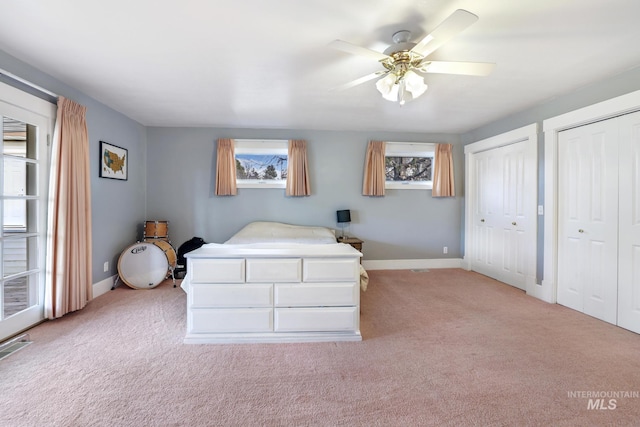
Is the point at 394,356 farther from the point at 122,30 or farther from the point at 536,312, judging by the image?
the point at 122,30

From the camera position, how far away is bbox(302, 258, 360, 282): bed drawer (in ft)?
7.43

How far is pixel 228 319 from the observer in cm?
226

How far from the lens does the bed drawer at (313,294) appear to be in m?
2.26

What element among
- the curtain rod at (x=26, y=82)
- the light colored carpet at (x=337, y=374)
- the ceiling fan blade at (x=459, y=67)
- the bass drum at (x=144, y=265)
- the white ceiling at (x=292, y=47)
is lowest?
the light colored carpet at (x=337, y=374)

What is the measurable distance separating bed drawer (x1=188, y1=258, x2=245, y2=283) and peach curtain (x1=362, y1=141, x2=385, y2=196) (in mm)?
2903

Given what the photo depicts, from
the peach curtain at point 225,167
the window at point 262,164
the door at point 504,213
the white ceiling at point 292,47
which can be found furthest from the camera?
the window at point 262,164

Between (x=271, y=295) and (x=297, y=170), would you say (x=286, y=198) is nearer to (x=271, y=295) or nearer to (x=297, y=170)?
(x=297, y=170)

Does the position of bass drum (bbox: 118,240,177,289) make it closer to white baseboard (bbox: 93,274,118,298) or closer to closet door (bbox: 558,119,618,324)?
white baseboard (bbox: 93,274,118,298)

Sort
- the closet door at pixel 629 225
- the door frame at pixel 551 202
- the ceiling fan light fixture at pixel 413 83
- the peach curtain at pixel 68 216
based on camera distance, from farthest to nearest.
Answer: the door frame at pixel 551 202 → the peach curtain at pixel 68 216 → the closet door at pixel 629 225 → the ceiling fan light fixture at pixel 413 83

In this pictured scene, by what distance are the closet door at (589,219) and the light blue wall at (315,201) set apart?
1780 millimetres

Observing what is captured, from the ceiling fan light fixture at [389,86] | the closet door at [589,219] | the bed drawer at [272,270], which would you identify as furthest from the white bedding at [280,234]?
the closet door at [589,219]

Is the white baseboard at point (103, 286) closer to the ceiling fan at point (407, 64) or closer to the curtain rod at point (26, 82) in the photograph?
the curtain rod at point (26, 82)

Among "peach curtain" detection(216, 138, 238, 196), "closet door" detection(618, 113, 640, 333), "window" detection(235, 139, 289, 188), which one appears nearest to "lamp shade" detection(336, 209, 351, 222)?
"window" detection(235, 139, 289, 188)

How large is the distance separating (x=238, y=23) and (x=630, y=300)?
403cm
